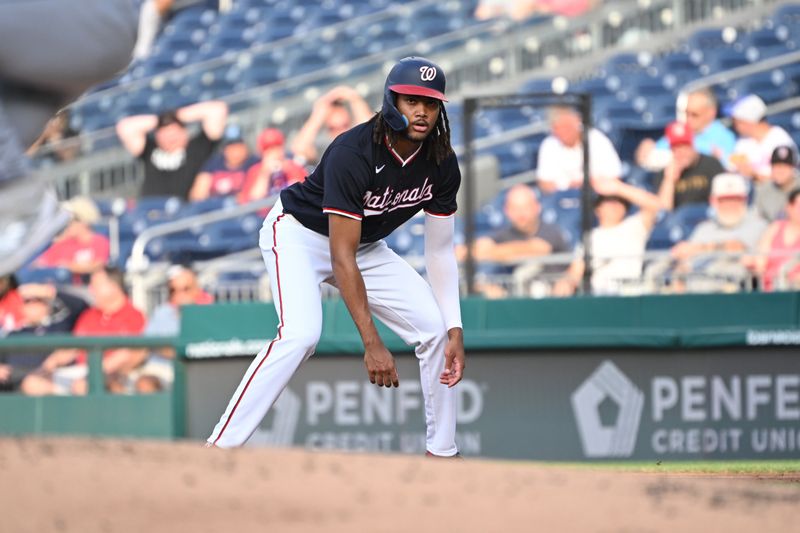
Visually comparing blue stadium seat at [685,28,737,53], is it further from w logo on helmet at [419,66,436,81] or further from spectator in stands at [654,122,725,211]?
w logo on helmet at [419,66,436,81]

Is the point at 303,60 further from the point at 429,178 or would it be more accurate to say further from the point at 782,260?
the point at 429,178

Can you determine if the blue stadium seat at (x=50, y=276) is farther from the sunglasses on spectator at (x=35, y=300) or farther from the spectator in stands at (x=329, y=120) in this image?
the spectator in stands at (x=329, y=120)

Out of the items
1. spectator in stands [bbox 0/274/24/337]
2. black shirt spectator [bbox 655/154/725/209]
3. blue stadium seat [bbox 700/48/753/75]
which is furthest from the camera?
blue stadium seat [bbox 700/48/753/75]

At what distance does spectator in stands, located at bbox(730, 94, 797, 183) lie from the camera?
38.6 feet

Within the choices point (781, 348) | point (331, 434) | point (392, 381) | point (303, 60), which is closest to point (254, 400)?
point (392, 381)

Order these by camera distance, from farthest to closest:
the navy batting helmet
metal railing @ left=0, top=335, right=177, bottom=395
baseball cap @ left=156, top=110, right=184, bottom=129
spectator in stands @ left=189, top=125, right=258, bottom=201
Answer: spectator in stands @ left=189, top=125, right=258, bottom=201, baseball cap @ left=156, top=110, right=184, bottom=129, metal railing @ left=0, top=335, right=177, bottom=395, the navy batting helmet

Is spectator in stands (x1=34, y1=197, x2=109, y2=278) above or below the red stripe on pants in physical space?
above

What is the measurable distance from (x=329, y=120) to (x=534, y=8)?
3912 mm

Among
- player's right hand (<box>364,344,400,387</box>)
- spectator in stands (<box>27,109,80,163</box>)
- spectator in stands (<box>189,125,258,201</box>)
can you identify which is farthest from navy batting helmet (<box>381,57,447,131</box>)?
spectator in stands (<box>27,109,80,163</box>)

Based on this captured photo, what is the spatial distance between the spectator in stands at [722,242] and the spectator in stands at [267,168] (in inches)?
136

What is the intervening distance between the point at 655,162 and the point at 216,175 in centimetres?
426

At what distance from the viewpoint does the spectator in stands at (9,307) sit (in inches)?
→ 425

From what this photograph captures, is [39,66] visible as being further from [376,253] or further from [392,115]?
[376,253]

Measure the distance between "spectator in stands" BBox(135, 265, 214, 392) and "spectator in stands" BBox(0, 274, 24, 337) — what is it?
3.59ft
